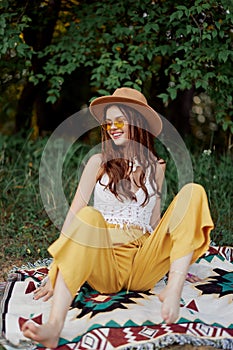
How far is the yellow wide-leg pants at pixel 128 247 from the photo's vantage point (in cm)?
217

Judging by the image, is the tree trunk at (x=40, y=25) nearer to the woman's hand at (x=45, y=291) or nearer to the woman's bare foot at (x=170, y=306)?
the woman's hand at (x=45, y=291)

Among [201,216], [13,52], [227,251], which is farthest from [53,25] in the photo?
[201,216]

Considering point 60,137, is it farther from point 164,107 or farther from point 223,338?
point 223,338

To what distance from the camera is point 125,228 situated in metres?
2.62

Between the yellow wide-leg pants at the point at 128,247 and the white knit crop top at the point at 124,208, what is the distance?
0.04m

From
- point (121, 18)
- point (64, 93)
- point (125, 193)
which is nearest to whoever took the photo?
point (125, 193)

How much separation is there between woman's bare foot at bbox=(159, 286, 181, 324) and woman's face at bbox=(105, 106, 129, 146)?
82cm

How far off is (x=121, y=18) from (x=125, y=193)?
1.95 meters

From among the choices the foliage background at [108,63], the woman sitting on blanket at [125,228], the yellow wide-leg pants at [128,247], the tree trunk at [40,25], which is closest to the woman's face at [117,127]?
the woman sitting on blanket at [125,228]

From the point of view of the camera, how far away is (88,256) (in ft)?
7.22

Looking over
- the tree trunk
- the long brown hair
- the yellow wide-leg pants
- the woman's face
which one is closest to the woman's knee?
the yellow wide-leg pants

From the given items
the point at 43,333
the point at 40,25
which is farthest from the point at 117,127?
the point at 40,25

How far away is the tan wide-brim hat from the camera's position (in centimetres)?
269

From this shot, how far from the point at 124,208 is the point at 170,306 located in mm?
653
